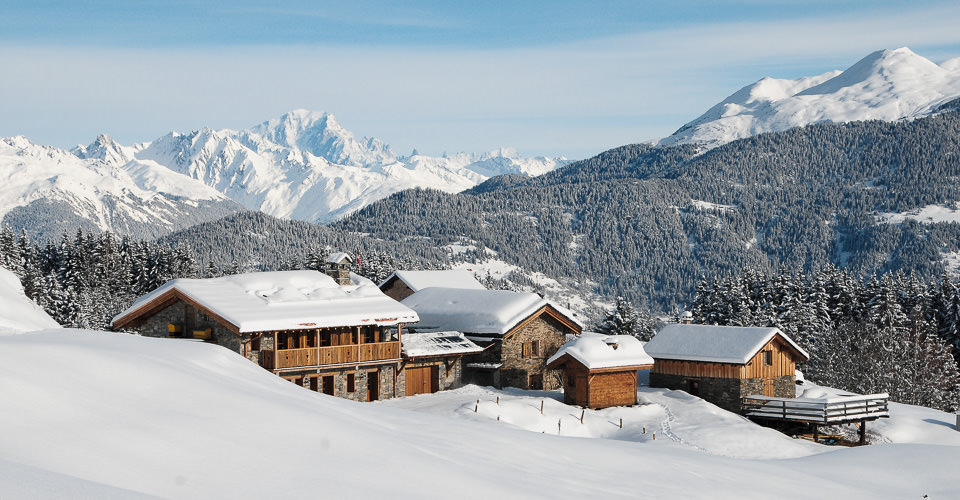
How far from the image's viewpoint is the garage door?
145 feet

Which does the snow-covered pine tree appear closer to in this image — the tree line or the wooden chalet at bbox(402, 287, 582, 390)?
the tree line

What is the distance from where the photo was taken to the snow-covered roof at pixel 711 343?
4494cm

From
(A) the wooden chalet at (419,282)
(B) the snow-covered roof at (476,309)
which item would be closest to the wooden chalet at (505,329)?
(B) the snow-covered roof at (476,309)

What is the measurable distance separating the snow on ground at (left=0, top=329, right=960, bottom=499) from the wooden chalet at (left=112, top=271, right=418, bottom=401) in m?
14.9

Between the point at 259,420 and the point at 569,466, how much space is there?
5947mm

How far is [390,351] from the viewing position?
42031 millimetres

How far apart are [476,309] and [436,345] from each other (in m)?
5.58

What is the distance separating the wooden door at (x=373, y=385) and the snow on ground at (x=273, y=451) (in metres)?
19.2

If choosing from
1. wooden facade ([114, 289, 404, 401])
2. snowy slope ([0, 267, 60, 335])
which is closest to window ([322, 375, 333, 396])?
wooden facade ([114, 289, 404, 401])

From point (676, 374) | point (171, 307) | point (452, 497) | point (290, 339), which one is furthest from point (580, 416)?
point (452, 497)

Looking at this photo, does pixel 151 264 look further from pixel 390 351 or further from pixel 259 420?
pixel 259 420

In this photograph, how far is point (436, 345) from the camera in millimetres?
44688

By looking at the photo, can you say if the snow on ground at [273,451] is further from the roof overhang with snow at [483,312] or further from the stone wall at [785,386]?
the roof overhang with snow at [483,312]

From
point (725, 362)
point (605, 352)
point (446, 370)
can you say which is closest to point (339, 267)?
point (446, 370)
